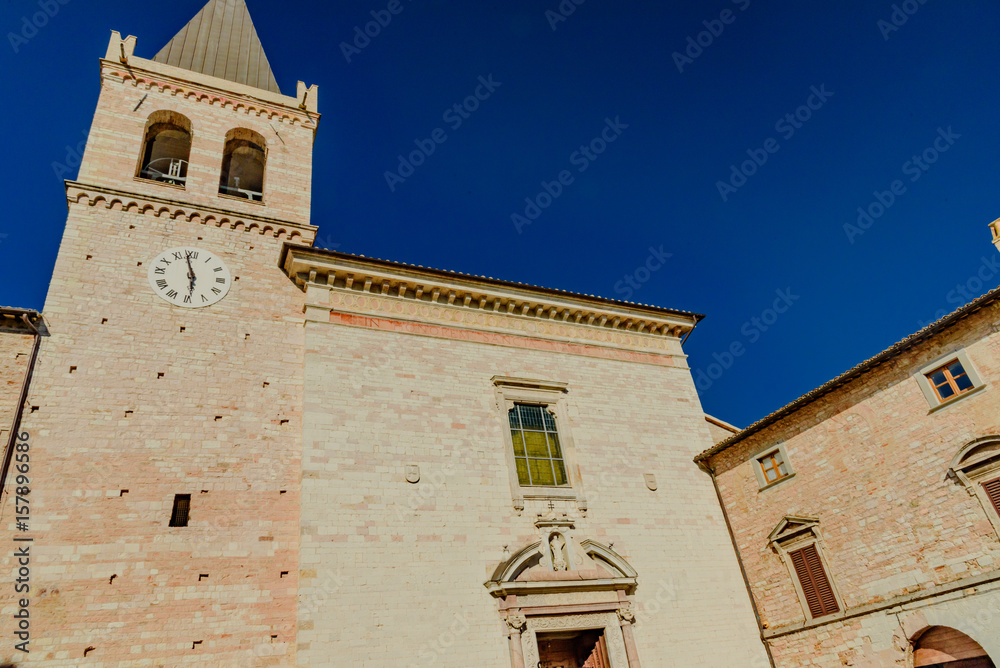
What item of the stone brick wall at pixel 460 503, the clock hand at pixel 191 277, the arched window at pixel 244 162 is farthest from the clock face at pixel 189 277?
the arched window at pixel 244 162

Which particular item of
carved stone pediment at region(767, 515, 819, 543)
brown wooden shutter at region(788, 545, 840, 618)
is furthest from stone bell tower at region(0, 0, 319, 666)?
brown wooden shutter at region(788, 545, 840, 618)

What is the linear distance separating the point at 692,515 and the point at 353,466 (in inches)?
291

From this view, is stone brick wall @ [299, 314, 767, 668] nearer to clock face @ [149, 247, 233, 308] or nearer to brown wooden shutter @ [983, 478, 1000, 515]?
clock face @ [149, 247, 233, 308]

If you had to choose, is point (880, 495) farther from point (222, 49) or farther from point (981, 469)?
point (222, 49)

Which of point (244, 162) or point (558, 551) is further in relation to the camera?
point (244, 162)

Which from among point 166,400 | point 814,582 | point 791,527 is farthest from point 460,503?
point 814,582

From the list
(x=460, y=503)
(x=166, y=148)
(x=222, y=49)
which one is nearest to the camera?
(x=460, y=503)

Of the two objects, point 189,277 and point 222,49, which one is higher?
point 222,49

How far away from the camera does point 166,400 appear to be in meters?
11.3

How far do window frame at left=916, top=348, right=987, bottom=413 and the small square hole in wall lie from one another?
12396mm

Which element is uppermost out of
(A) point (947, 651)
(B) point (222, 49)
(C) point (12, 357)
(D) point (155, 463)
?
(B) point (222, 49)

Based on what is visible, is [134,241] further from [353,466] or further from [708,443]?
[708,443]

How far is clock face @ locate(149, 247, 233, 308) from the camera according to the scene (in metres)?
12.6

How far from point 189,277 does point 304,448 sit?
439 cm
